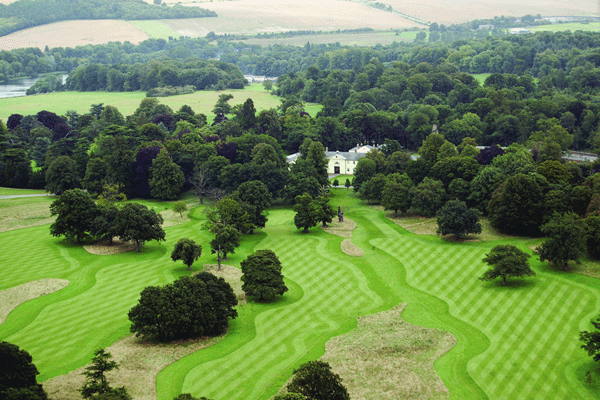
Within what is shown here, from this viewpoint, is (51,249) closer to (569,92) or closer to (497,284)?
(497,284)

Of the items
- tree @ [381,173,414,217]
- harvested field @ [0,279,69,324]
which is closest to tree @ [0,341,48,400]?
harvested field @ [0,279,69,324]

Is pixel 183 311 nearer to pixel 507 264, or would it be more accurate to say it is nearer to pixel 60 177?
pixel 507 264

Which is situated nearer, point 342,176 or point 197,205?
point 197,205

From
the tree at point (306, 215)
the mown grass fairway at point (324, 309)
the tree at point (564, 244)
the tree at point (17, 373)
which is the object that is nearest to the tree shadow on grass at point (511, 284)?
the mown grass fairway at point (324, 309)

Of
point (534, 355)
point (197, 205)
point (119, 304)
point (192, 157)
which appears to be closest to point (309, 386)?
point (534, 355)

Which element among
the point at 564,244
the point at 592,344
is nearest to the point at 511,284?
the point at 564,244
